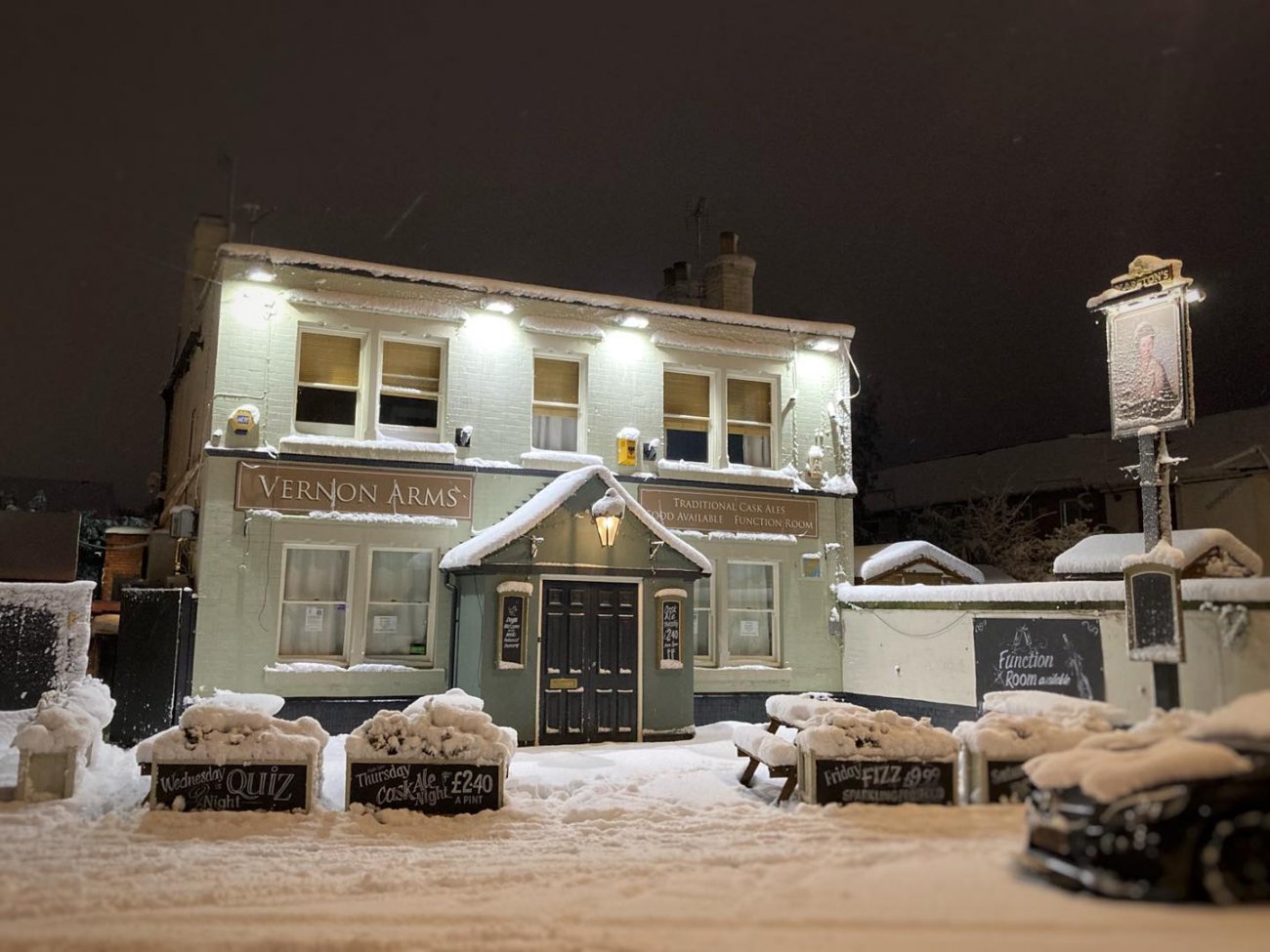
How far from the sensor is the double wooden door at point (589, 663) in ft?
47.3

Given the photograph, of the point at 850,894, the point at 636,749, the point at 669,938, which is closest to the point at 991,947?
the point at 850,894

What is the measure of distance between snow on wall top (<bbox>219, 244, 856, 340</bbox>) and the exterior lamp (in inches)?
144

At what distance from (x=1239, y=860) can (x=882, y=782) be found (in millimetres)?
3984

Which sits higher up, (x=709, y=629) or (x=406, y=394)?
(x=406, y=394)

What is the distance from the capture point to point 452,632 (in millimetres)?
15203

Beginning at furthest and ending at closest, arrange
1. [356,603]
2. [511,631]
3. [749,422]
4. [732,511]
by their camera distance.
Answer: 1. [749,422]
2. [732,511]
3. [356,603]
4. [511,631]

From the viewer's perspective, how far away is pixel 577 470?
609 inches

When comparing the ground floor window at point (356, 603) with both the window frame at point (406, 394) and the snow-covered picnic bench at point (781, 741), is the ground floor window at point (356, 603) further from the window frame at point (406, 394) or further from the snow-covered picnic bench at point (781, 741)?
the snow-covered picnic bench at point (781, 741)

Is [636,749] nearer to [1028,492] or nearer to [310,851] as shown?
[310,851]

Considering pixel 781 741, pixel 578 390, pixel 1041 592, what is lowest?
pixel 781 741

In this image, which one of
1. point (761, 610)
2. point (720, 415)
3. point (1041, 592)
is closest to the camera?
point (1041, 592)

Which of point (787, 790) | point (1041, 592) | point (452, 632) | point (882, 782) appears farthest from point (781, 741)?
point (452, 632)

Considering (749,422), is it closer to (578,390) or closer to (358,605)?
(578,390)

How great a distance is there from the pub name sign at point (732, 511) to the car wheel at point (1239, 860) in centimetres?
1126
